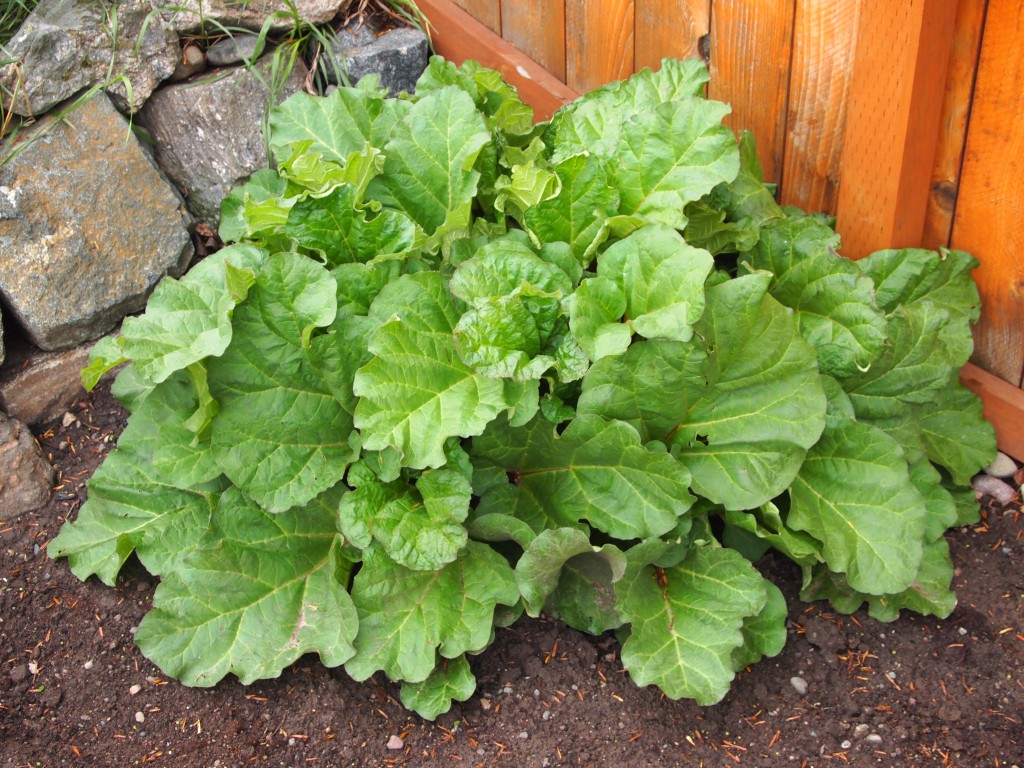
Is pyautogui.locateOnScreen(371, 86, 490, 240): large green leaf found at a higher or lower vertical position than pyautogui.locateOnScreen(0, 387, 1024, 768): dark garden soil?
higher

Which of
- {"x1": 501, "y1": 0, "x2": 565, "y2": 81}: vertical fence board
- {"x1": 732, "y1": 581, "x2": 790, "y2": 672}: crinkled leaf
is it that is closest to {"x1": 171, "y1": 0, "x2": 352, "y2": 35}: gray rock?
{"x1": 501, "y1": 0, "x2": 565, "y2": 81}: vertical fence board

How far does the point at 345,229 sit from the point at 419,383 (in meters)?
A: 0.47

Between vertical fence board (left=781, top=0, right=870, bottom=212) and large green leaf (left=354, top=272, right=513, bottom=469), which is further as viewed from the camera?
vertical fence board (left=781, top=0, right=870, bottom=212)

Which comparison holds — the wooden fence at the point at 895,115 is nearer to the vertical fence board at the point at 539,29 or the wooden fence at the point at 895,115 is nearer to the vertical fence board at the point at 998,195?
the vertical fence board at the point at 998,195

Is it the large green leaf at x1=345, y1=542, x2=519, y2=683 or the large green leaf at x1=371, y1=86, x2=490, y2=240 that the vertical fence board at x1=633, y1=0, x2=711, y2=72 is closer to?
the large green leaf at x1=371, y1=86, x2=490, y2=240

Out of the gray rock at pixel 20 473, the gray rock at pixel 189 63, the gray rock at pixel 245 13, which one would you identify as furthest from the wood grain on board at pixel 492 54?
the gray rock at pixel 20 473

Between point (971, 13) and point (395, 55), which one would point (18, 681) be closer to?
point (395, 55)

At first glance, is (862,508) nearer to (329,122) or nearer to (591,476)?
(591,476)

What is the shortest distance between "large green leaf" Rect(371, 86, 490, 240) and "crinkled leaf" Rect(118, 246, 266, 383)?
386mm

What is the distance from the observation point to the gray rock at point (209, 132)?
3.19 metres

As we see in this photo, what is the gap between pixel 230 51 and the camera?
3299mm

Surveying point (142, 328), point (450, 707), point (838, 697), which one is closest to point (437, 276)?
point (142, 328)

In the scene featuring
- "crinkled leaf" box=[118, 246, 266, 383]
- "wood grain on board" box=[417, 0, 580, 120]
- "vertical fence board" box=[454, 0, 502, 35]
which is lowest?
"crinkled leaf" box=[118, 246, 266, 383]

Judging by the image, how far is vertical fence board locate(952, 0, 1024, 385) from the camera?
7.01 ft
